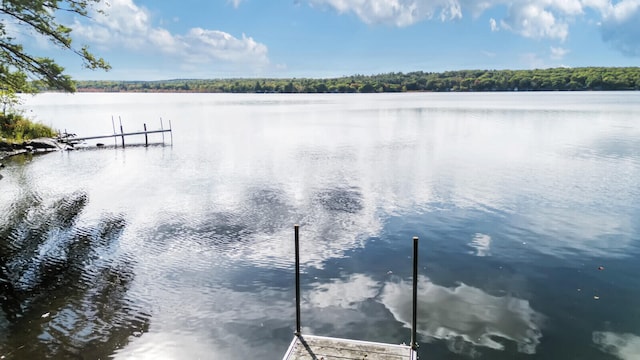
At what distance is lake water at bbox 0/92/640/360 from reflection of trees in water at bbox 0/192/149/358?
6 cm

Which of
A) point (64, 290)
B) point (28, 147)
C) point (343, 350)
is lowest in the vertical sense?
point (64, 290)

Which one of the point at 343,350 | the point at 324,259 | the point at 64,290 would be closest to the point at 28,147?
the point at 64,290

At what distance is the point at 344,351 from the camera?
8.80 meters

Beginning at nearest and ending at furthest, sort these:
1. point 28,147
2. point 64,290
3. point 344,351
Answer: point 344,351, point 64,290, point 28,147

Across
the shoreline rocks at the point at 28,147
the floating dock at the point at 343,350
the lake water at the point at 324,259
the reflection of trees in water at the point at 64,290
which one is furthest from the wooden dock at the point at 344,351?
the shoreline rocks at the point at 28,147

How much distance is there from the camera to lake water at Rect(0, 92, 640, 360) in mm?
10250

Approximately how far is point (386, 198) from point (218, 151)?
2261cm

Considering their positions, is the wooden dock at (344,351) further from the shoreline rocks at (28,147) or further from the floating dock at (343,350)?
the shoreline rocks at (28,147)

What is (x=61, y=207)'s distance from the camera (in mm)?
21422

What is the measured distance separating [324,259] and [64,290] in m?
7.34

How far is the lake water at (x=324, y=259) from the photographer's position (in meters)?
10.2

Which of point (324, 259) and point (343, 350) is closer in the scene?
point (343, 350)

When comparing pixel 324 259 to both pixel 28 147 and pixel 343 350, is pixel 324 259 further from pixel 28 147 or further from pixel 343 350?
pixel 28 147

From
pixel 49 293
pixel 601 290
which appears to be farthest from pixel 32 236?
pixel 601 290
